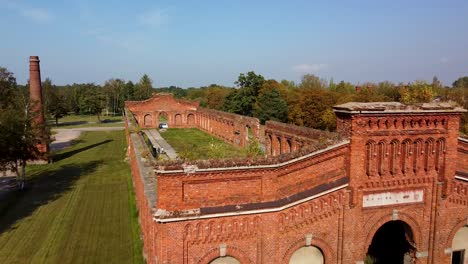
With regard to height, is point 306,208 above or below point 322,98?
below

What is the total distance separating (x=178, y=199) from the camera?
916 centimetres

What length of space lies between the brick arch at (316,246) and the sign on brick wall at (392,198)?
5.55ft

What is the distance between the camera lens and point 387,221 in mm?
11156

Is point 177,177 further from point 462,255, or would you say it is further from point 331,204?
point 462,255

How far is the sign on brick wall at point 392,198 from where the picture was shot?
1089cm

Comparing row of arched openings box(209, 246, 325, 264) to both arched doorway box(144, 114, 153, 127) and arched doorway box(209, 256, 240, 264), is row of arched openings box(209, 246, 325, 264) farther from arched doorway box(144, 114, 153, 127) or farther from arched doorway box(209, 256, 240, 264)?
arched doorway box(144, 114, 153, 127)

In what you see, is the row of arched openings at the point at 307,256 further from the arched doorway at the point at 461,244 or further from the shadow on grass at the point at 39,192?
the shadow on grass at the point at 39,192

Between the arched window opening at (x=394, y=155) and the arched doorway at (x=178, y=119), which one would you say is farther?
the arched doorway at (x=178, y=119)

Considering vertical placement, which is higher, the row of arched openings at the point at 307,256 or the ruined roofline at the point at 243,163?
the ruined roofline at the point at 243,163

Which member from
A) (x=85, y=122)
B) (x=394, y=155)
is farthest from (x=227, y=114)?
(x=85, y=122)

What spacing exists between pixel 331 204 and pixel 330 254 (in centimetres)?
151

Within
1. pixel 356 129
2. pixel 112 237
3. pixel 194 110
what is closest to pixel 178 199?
pixel 356 129

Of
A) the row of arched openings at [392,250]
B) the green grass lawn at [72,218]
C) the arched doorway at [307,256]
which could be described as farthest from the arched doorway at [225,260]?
the green grass lawn at [72,218]

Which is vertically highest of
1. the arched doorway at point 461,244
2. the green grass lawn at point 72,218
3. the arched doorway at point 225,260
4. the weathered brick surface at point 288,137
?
the weathered brick surface at point 288,137
